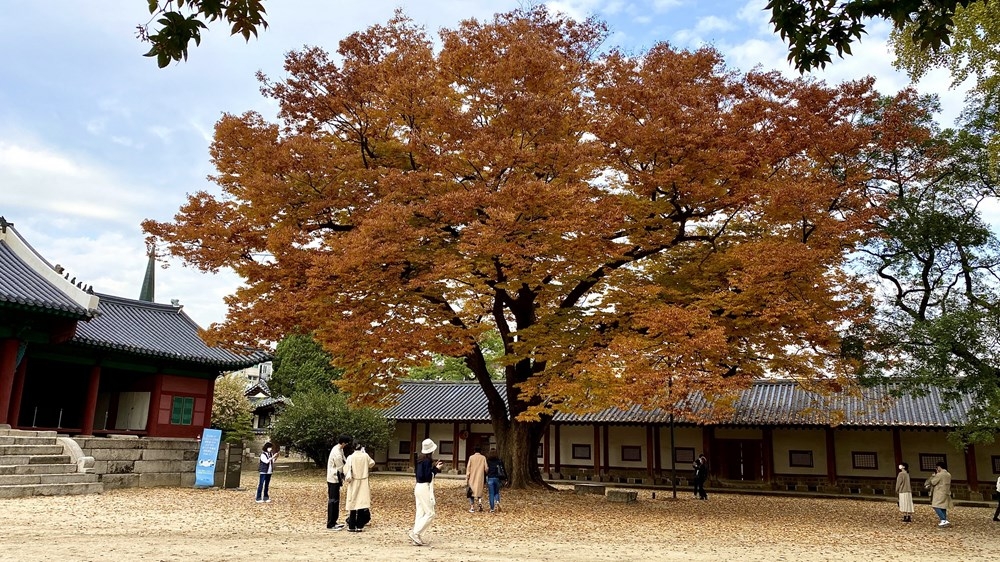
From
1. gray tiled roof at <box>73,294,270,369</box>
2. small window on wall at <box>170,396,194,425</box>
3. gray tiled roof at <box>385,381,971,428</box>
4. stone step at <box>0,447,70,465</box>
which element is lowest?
stone step at <box>0,447,70,465</box>

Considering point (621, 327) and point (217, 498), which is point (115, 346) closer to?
point (217, 498)

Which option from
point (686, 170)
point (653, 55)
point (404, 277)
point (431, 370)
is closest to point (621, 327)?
point (686, 170)

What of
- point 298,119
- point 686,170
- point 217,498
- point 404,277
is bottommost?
point 217,498

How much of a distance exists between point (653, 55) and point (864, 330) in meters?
A: 8.93

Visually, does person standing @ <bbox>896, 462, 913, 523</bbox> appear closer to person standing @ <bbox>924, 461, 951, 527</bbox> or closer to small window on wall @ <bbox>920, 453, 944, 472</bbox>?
person standing @ <bbox>924, 461, 951, 527</bbox>

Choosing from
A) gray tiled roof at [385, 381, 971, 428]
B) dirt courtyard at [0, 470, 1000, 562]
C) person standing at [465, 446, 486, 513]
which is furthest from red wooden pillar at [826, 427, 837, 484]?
person standing at [465, 446, 486, 513]

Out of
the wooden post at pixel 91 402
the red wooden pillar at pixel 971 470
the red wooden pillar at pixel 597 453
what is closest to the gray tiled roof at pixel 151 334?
the wooden post at pixel 91 402

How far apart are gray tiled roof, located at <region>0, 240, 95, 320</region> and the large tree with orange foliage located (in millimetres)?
2829

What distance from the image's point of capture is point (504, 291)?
19.3 m

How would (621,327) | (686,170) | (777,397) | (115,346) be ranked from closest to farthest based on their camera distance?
(686,170) → (621,327) → (115,346) → (777,397)

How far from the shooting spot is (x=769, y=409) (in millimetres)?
29172

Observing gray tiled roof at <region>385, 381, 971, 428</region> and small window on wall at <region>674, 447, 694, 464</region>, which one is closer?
gray tiled roof at <region>385, 381, 971, 428</region>

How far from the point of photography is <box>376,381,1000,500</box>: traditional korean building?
2623 cm

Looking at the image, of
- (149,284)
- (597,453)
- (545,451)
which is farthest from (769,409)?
(149,284)
